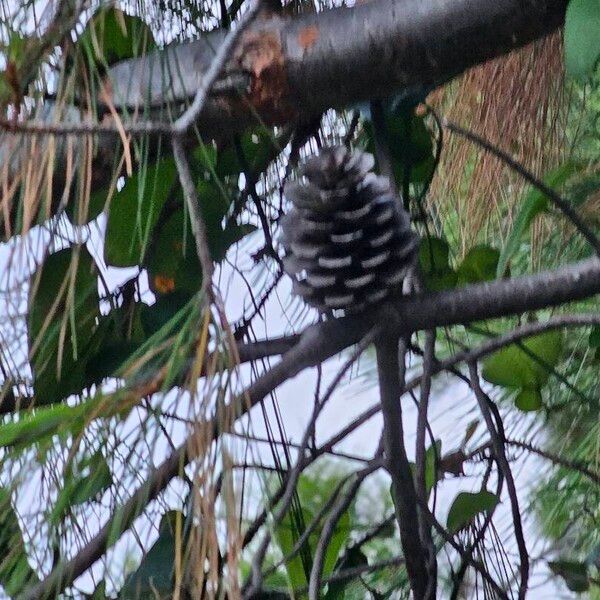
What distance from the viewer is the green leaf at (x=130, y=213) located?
47 centimetres

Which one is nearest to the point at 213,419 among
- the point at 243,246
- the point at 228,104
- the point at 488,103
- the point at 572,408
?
the point at 228,104

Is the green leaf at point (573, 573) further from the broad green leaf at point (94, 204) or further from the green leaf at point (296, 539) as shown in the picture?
the broad green leaf at point (94, 204)

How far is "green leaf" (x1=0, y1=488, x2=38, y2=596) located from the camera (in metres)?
0.35

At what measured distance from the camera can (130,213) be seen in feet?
1.56

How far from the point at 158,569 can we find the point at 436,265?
10.6 inches

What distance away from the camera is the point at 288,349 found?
0.38 m

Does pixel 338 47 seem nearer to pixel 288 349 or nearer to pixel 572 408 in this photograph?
pixel 288 349

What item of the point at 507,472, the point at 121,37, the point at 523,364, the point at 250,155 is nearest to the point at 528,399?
the point at 523,364

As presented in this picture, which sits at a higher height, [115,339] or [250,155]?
[250,155]

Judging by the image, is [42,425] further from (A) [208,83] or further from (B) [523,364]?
(B) [523,364]

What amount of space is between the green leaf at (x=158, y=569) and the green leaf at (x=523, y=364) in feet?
0.82

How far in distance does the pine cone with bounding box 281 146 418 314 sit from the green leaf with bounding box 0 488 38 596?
0.15m

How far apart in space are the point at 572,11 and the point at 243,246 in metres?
0.31

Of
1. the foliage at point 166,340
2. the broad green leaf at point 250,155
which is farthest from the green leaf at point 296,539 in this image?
the broad green leaf at point 250,155
